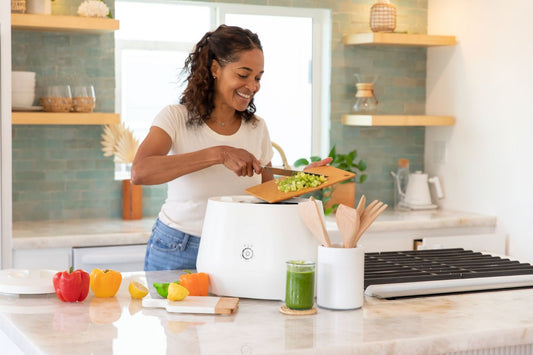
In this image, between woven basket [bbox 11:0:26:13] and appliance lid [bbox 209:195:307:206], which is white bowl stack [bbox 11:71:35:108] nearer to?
woven basket [bbox 11:0:26:13]

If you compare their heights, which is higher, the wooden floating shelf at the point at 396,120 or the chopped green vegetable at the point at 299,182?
the wooden floating shelf at the point at 396,120

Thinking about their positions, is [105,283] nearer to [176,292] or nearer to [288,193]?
[176,292]

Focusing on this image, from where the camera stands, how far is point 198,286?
6.46 feet

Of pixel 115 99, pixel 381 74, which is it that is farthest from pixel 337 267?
pixel 381 74

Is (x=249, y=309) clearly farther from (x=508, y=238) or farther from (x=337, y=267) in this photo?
(x=508, y=238)

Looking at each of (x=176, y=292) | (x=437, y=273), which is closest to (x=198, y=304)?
(x=176, y=292)

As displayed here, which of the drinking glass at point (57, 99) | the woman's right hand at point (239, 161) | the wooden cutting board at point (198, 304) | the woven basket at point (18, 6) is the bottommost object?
the wooden cutting board at point (198, 304)

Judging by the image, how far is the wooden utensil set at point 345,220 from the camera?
6.10 feet

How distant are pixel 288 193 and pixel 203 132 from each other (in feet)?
1.86

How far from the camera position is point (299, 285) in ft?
5.99

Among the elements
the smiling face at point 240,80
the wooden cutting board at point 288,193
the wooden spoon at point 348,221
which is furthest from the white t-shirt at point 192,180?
the wooden spoon at point 348,221

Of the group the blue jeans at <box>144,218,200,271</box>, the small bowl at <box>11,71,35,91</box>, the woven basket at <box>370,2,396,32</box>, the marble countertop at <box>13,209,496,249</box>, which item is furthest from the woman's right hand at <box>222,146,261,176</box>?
the woven basket at <box>370,2,396,32</box>

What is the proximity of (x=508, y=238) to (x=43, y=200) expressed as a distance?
2.50m

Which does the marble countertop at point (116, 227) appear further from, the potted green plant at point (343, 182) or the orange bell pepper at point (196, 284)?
the orange bell pepper at point (196, 284)
